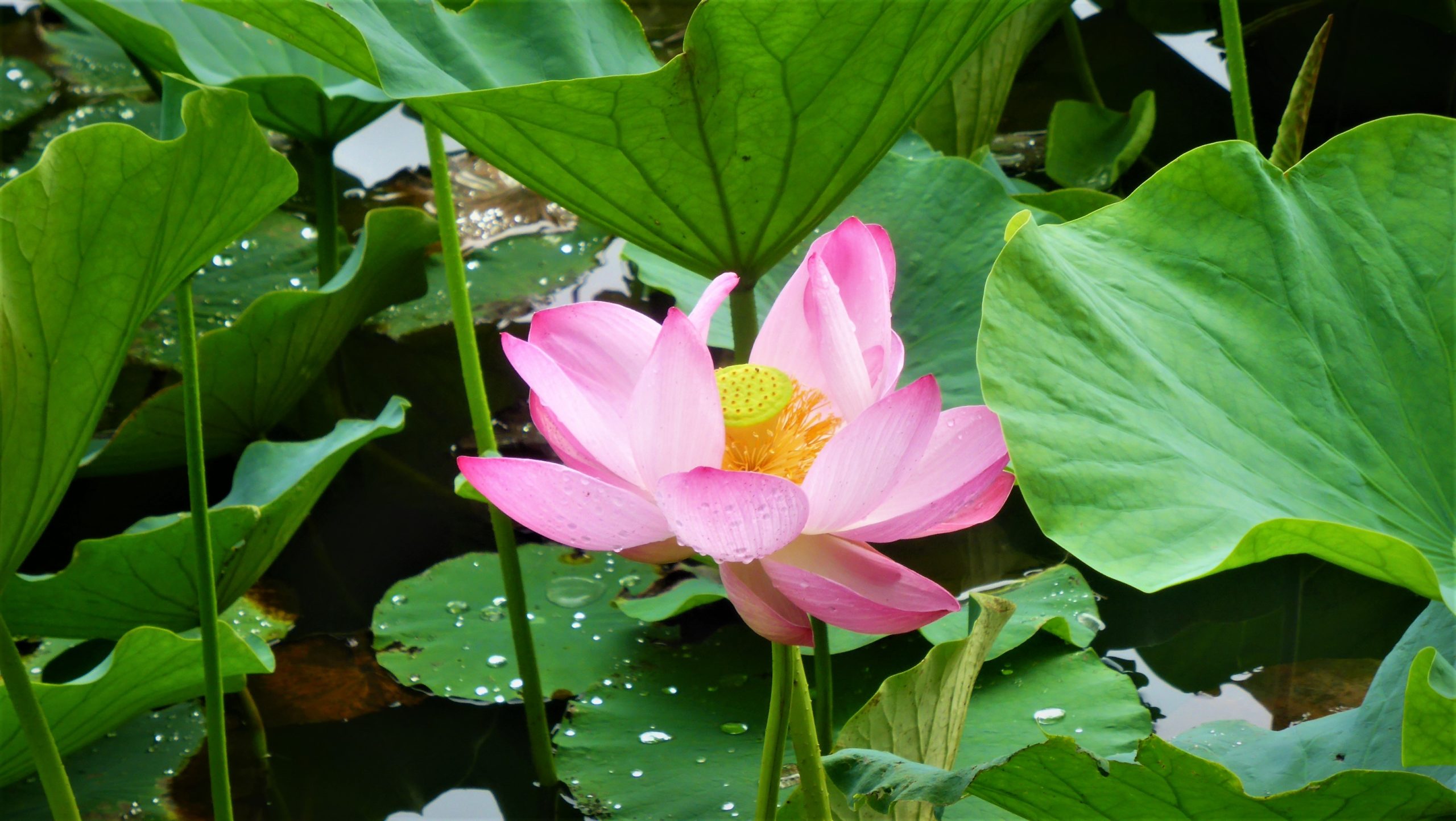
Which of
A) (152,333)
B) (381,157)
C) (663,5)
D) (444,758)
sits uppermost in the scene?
(663,5)

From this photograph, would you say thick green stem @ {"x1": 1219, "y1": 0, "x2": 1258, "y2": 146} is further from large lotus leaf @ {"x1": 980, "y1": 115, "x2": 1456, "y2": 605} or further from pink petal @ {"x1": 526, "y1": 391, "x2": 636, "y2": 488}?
pink petal @ {"x1": 526, "y1": 391, "x2": 636, "y2": 488}

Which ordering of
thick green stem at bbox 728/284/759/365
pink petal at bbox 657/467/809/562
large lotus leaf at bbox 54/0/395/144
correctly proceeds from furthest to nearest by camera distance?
Result: large lotus leaf at bbox 54/0/395/144
thick green stem at bbox 728/284/759/365
pink petal at bbox 657/467/809/562

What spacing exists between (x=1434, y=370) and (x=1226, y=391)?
119mm

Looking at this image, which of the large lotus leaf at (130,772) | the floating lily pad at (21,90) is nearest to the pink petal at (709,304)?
the large lotus leaf at (130,772)

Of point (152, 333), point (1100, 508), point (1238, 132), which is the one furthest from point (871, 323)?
point (152, 333)

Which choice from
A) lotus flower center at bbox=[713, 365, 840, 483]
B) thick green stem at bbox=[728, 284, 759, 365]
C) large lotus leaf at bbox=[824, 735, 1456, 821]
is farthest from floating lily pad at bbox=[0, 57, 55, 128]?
large lotus leaf at bbox=[824, 735, 1456, 821]

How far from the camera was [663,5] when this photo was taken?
212 cm

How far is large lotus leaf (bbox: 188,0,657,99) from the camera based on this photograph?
1.85 feet

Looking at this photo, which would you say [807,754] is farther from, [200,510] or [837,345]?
[200,510]

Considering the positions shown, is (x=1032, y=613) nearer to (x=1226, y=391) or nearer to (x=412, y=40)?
(x=1226, y=391)

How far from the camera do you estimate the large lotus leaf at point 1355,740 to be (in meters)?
0.55

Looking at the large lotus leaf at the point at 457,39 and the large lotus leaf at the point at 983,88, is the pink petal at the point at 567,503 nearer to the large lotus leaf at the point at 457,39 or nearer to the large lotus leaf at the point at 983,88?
the large lotus leaf at the point at 457,39

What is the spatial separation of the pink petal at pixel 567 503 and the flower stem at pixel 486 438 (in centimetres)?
32

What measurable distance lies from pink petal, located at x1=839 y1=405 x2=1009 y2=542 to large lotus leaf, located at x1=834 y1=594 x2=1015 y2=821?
0.11 metres
